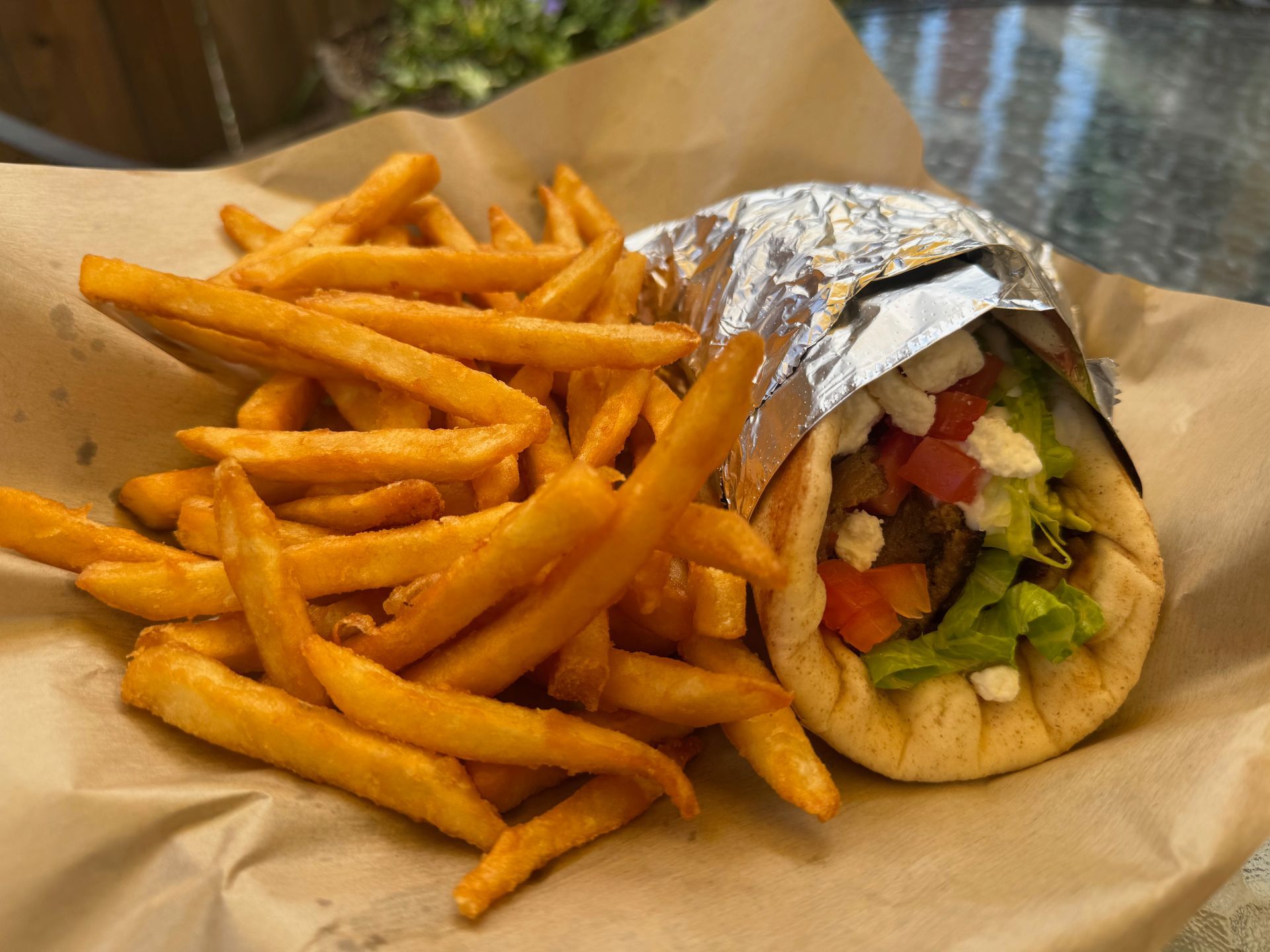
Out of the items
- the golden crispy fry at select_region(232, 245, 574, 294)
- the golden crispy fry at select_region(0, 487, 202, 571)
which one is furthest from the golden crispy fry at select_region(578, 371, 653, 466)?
the golden crispy fry at select_region(0, 487, 202, 571)

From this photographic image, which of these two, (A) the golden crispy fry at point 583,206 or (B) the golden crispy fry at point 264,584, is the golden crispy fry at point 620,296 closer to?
(A) the golden crispy fry at point 583,206

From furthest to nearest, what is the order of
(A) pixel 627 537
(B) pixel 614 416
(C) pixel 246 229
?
(C) pixel 246 229
(B) pixel 614 416
(A) pixel 627 537

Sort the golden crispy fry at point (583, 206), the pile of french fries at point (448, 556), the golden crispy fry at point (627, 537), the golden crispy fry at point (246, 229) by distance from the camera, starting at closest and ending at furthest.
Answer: the golden crispy fry at point (627, 537) < the pile of french fries at point (448, 556) < the golden crispy fry at point (246, 229) < the golden crispy fry at point (583, 206)

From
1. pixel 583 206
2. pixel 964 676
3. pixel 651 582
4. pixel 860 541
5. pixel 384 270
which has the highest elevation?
pixel 384 270

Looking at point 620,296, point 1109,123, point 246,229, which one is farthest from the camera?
point 1109,123

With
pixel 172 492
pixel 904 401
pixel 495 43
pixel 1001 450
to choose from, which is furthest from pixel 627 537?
pixel 495 43

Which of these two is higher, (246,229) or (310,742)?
(246,229)

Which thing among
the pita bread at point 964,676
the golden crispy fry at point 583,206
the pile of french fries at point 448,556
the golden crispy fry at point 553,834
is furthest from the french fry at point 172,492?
the golden crispy fry at point 583,206

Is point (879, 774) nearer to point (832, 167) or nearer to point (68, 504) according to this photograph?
point (68, 504)

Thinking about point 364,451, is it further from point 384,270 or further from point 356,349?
point 384,270
